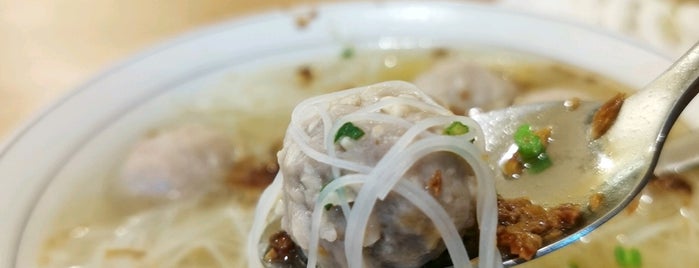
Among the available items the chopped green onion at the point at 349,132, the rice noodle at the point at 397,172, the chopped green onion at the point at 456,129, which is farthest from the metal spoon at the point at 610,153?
the chopped green onion at the point at 349,132

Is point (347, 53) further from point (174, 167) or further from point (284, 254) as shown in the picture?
point (284, 254)

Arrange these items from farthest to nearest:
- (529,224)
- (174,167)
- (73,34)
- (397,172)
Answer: (73,34) < (174,167) < (529,224) < (397,172)

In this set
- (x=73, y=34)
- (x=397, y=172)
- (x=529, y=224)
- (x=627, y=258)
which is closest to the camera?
(x=397, y=172)

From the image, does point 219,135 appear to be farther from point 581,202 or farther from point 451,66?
point 581,202

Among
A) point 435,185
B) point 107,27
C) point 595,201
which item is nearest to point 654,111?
point 595,201

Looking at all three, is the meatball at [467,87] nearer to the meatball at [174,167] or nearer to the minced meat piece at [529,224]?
the meatball at [174,167]

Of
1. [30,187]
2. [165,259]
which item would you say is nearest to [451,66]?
[165,259]
